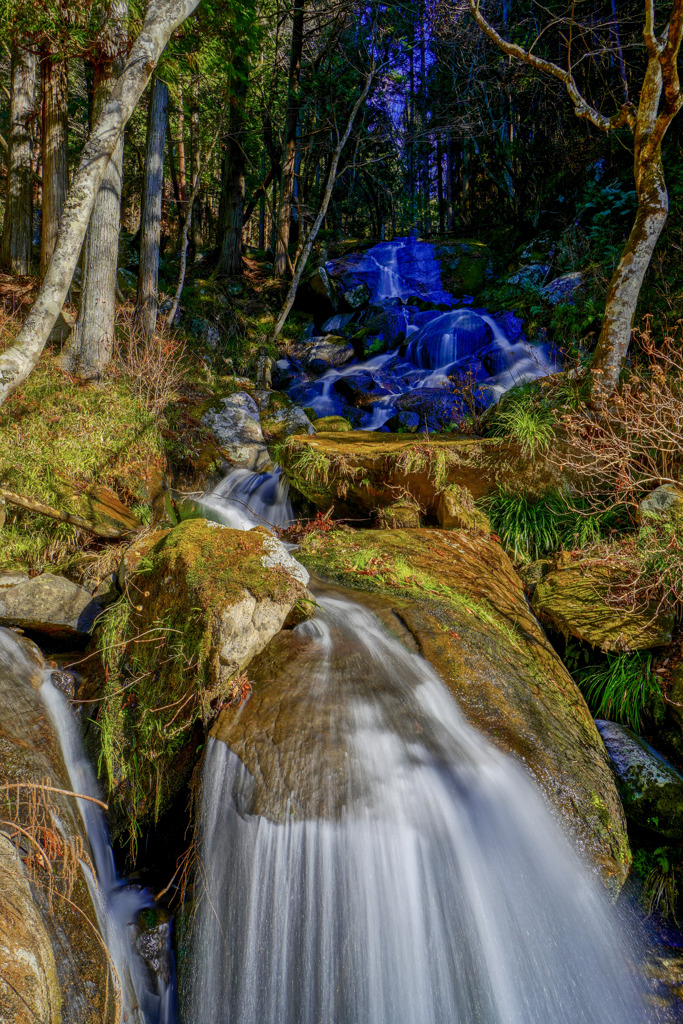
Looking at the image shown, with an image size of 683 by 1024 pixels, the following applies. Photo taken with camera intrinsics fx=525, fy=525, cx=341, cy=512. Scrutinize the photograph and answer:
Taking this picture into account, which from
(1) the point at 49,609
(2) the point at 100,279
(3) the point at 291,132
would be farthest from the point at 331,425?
(3) the point at 291,132

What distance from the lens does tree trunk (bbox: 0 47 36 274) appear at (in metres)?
10.6

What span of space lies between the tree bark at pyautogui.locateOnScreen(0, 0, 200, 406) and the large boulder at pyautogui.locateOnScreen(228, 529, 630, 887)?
295 cm

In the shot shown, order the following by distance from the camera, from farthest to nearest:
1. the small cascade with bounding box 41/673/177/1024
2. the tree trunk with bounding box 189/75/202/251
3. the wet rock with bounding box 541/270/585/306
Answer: the tree trunk with bounding box 189/75/202/251, the wet rock with bounding box 541/270/585/306, the small cascade with bounding box 41/673/177/1024

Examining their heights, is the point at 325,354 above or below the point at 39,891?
above

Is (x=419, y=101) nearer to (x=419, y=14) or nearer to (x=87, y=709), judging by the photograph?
(x=419, y=14)

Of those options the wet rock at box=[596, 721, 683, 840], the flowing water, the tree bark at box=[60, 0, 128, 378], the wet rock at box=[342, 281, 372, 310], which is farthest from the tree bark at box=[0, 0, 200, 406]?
the wet rock at box=[342, 281, 372, 310]

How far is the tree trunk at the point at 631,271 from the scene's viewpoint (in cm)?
553

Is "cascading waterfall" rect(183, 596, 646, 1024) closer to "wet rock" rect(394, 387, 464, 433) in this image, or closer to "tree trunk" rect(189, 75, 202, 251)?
"wet rock" rect(394, 387, 464, 433)

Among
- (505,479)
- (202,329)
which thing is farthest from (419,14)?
(505,479)

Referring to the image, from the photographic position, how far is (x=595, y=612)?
4.12 metres

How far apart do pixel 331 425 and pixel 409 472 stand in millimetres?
4059

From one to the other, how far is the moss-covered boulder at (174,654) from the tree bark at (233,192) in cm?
1386

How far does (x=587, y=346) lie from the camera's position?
9.84 metres

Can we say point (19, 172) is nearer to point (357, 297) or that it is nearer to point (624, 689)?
point (357, 297)
